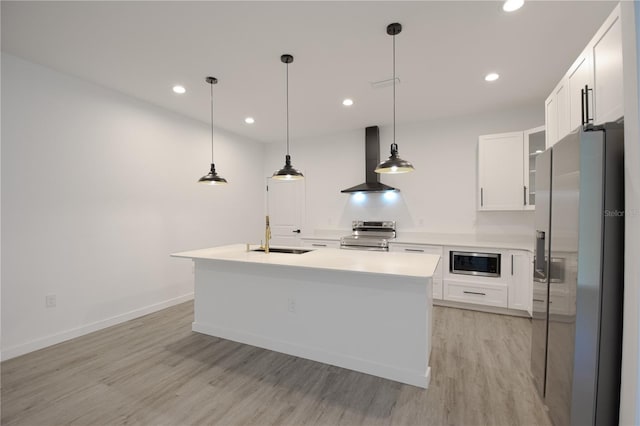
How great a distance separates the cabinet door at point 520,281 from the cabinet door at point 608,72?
223 centimetres

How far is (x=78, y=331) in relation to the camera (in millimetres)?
2963

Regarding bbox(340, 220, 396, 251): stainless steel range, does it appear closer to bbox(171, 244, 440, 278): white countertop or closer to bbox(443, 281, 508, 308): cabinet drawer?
bbox(443, 281, 508, 308): cabinet drawer

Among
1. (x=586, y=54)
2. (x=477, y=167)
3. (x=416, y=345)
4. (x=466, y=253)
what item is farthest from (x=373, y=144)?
(x=416, y=345)

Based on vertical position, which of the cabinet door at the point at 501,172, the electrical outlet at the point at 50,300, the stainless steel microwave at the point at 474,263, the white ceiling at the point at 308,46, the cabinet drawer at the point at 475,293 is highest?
the white ceiling at the point at 308,46

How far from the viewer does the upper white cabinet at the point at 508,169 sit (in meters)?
3.56

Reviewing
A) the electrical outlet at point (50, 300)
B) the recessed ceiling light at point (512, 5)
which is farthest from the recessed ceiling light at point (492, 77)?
the electrical outlet at point (50, 300)

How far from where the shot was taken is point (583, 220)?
1.33 meters

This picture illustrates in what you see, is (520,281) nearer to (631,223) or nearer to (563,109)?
(563,109)

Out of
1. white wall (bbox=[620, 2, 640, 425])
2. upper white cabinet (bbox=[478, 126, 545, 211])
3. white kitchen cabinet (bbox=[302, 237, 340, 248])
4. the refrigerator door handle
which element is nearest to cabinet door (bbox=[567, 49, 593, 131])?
white wall (bbox=[620, 2, 640, 425])

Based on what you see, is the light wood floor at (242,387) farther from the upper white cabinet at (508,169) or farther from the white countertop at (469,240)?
the upper white cabinet at (508,169)

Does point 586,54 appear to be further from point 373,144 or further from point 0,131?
point 0,131

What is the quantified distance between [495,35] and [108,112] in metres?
4.15

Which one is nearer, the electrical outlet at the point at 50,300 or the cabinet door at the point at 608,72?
the cabinet door at the point at 608,72

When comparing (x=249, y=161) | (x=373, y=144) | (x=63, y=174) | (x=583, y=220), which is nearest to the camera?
(x=583, y=220)
